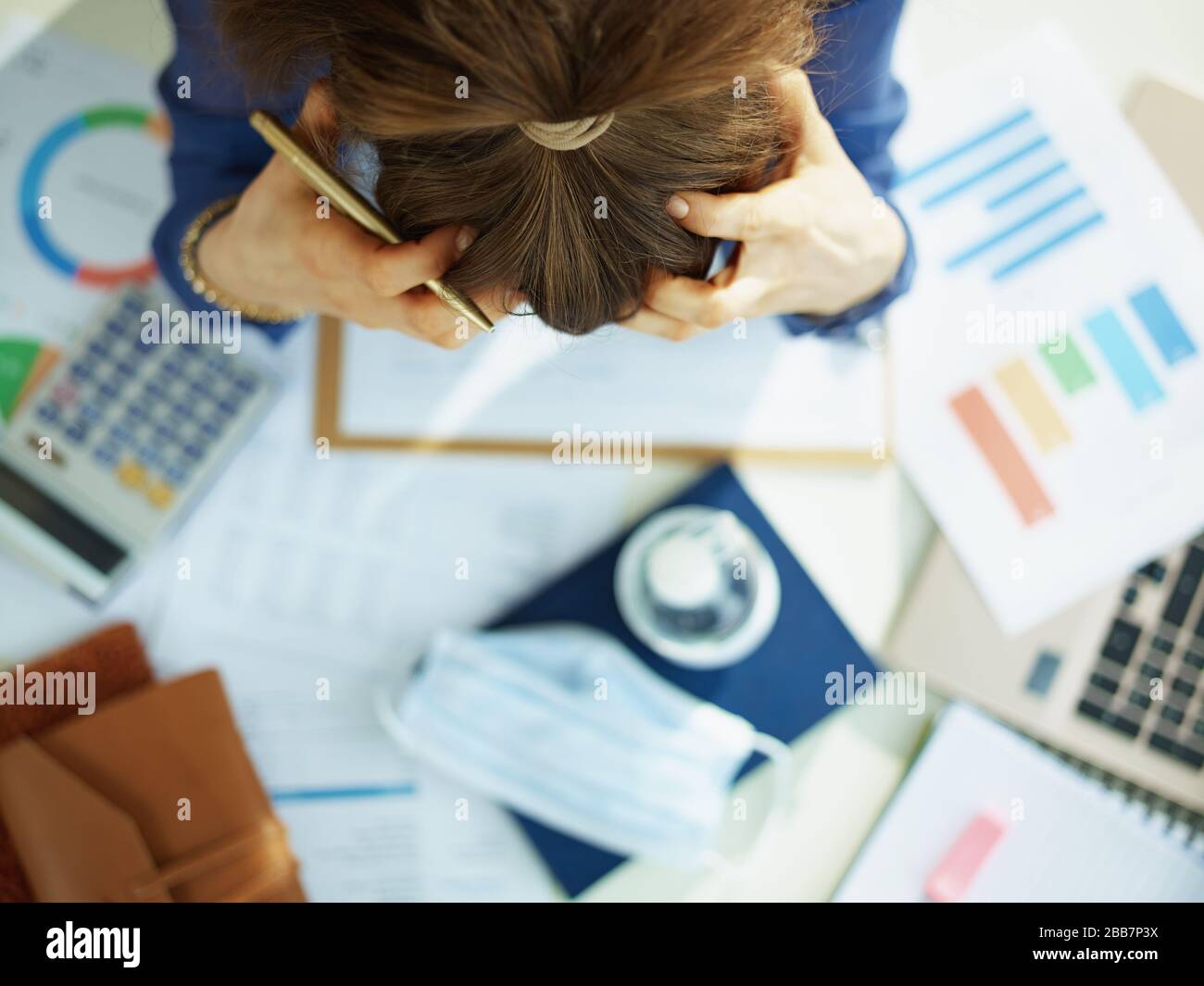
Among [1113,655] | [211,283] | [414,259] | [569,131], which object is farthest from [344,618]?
[1113,655]

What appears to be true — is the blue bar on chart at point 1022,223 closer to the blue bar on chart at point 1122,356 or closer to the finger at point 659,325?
the blue bar on chart at point 1122,356

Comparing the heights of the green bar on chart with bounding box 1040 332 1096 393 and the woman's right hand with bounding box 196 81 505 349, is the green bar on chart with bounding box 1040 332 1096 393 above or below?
below

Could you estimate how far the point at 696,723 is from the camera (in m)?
0.70

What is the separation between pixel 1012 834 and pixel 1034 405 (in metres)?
0.33

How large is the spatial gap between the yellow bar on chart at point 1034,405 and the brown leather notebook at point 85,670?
69 centimetres

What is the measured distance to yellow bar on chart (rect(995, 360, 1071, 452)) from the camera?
70cm

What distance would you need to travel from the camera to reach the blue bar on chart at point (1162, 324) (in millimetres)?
703

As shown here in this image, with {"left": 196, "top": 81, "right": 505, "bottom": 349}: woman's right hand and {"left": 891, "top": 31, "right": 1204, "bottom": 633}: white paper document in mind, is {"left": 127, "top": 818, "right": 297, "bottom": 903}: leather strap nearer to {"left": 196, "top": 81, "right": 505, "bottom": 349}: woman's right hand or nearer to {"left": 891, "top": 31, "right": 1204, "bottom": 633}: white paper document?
{"left": 196, "top": 81, "right": 505, "bottom": 349}: woman's right hand

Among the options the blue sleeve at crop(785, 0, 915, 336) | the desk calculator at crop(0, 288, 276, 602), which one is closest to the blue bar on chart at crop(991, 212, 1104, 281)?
the blue sleeve at crop(785, 0, 915, 336)

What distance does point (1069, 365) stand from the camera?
703mm

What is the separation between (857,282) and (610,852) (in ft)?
1.50

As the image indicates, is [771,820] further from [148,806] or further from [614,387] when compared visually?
[148,806]
